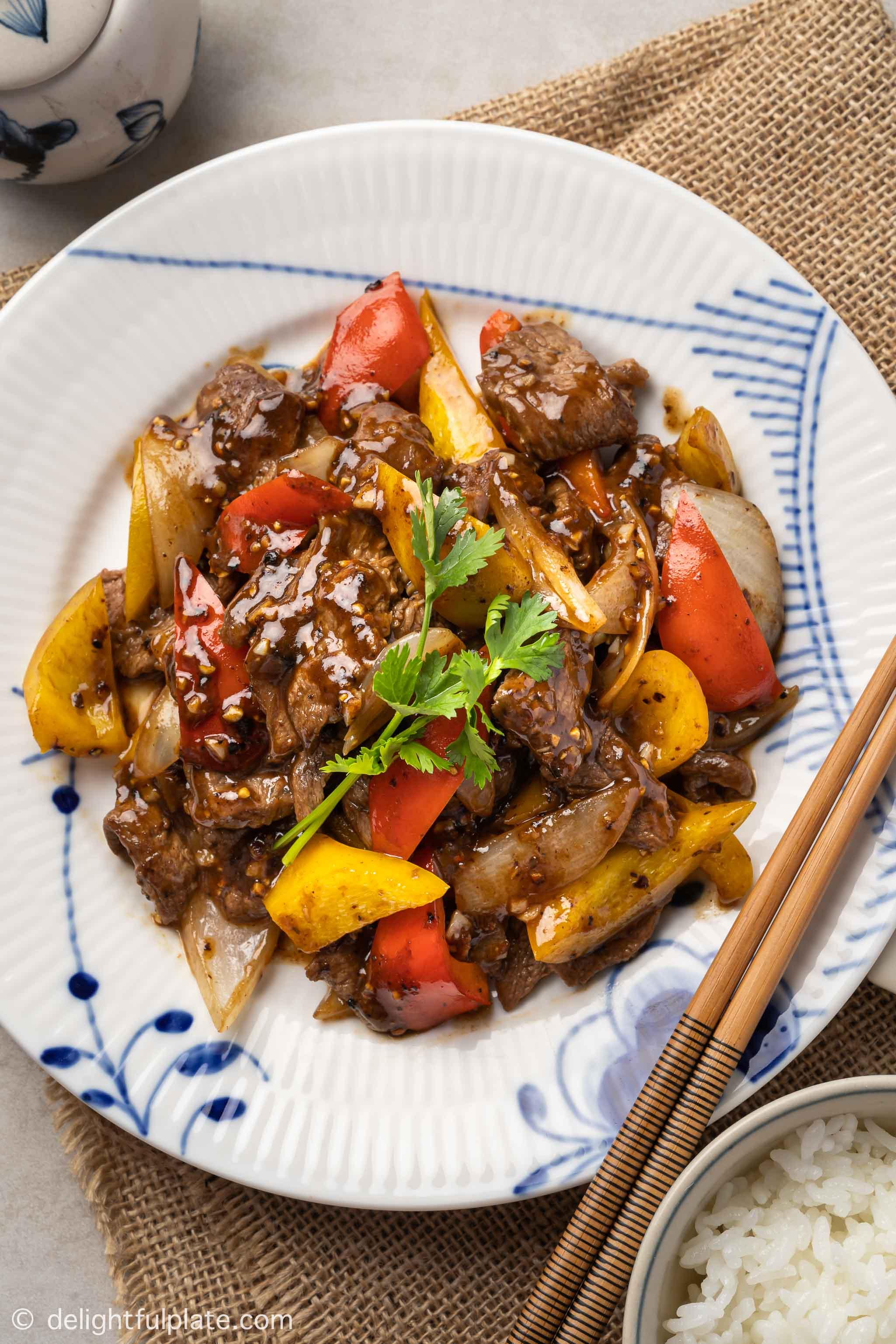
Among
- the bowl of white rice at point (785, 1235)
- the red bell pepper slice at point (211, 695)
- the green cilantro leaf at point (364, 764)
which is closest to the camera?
the bowl of white rice at point (785, 1235)

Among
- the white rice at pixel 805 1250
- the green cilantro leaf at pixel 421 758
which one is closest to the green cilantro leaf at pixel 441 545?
the green cilantro leaf at pixel 421 758

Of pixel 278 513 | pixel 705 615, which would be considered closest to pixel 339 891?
pixel 278 513

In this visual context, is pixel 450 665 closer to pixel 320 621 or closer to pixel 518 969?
pixel 320 621

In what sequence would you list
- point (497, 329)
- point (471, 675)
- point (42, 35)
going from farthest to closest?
point (497, 329) → point (42, 35) → point (471, 675)

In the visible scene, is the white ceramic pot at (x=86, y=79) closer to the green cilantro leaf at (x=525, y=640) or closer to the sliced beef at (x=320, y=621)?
the sliced beef at (x=320, y=621)

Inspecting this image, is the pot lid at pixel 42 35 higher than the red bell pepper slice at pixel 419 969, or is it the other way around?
the pot lid at pixel 42 35

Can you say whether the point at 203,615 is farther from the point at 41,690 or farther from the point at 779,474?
the point at 779,474

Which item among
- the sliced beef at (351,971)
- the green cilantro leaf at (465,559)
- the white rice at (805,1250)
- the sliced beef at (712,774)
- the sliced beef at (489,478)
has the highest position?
the green cilantro leaf at (465,559)

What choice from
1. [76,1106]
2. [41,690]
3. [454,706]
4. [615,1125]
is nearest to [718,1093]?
[615,1125]
